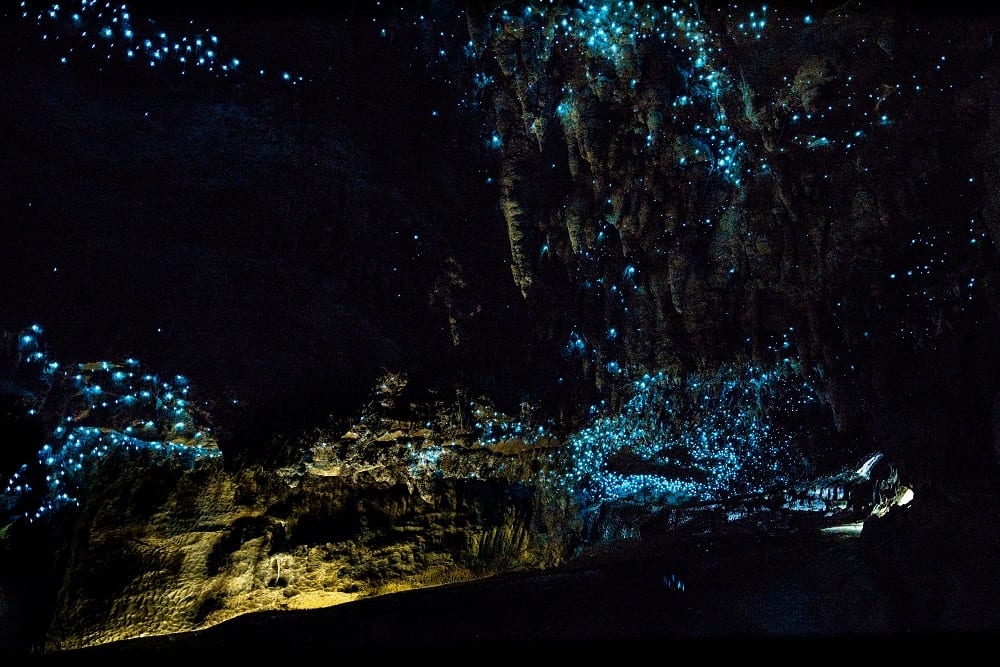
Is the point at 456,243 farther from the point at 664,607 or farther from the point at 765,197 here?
the point at 664,607

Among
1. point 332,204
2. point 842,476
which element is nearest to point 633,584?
point 842,476

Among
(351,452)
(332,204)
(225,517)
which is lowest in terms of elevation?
(225,517)

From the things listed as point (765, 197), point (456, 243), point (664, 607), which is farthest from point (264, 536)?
point (664, 607)

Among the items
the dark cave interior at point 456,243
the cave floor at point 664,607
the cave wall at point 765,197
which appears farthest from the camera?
the cave wall at point 765,197

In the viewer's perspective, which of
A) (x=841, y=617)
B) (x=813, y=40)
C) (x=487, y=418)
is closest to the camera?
(x=813, y=40)

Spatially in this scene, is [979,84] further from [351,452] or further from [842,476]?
[842,476]

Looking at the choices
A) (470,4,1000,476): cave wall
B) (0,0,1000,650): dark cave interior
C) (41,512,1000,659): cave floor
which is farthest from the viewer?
(470,4,1000,476): cave wall

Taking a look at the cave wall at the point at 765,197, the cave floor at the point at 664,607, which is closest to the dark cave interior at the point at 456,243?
the cave wall at the point at 765,197

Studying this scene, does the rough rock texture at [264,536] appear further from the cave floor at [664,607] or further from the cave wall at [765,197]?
the cave wall at [765,197]

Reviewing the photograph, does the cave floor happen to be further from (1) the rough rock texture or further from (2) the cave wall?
(2) the cave wall

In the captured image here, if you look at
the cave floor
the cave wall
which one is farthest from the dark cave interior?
the cave floor

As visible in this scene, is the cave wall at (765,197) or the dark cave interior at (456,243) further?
the cave wall at (765,197)
